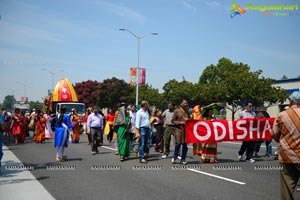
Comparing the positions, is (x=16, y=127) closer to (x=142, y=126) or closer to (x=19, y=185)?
(x=142, y=126)

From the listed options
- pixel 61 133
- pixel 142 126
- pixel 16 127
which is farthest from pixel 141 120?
pixel 16 127

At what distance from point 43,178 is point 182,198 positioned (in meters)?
3.67

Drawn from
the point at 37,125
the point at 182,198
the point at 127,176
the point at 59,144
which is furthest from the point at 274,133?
the point at 37,125

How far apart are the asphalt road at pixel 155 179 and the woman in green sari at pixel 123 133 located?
0.36 meters

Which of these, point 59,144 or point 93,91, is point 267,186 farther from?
point 93,91

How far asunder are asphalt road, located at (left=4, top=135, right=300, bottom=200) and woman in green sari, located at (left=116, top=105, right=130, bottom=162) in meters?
0.36

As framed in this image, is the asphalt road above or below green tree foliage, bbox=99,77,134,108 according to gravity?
below

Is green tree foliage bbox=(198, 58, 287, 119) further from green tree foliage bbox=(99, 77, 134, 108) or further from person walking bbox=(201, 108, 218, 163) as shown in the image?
person walking bbox=(201, 108, 218, 163)

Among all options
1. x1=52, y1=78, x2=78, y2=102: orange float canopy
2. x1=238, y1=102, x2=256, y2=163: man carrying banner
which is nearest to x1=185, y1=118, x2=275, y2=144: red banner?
x1=238, y1=102, x2=256, y2=163: man carrying banner

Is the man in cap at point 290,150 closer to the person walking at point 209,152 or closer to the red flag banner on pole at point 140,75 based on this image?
the person walking at point 209,152

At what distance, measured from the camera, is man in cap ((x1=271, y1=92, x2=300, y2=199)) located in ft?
15.6

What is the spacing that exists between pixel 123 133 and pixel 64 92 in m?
18.0

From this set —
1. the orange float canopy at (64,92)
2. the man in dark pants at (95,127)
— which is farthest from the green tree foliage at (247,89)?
the man in dark pants at (95,127)

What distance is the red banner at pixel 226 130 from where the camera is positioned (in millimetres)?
10109
